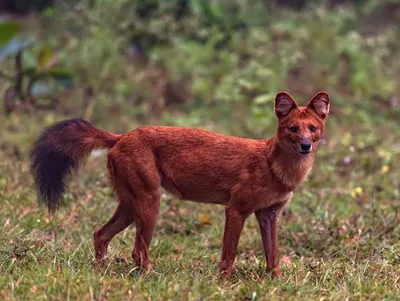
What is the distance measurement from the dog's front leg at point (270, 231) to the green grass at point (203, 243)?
13 centimetres

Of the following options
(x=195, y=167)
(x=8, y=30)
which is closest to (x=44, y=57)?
(x=8, y=30)

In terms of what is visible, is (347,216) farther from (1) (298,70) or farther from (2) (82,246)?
(1) (298,70)

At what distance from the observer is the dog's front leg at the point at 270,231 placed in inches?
230

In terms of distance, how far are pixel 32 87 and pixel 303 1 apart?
6.49 m

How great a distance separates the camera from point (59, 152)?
5.90m

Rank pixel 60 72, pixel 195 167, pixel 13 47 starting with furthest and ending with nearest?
pixel 60 72, pixel 13 47, pixel 195 167

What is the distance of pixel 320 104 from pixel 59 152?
192cm

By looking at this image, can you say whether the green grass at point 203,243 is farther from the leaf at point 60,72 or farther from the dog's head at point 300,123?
the leaf at point 60,72

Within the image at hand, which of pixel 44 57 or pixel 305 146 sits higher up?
pixel 305 146

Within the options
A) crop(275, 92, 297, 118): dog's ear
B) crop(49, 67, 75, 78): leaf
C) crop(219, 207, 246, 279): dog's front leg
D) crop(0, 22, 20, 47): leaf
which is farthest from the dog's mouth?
crop(49, 67, 75, 78): leaf

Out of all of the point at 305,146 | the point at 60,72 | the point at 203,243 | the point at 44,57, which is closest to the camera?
the point at 305,146

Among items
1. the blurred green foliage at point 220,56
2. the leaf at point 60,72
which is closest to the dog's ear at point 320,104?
the blurred green foliage at point 220,56

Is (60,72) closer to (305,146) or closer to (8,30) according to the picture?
(8,30)

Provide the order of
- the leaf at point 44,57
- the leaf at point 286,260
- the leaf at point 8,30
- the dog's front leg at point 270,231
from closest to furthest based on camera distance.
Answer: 1. the dog's front leg at point 270,231
2. the leaf at point 286,260
3. the leaf at point 8,30
4. the leaf at point 44,57
